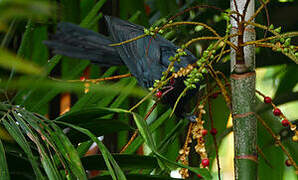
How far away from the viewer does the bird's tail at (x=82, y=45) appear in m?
0.57

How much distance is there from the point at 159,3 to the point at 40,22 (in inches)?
10.6

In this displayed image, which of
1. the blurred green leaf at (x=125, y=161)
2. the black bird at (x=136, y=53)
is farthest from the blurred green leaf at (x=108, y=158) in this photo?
the black bird at (x=136, y=53)

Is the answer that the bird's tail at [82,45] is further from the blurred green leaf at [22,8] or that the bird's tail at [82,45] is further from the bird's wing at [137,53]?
the blurred green leaf at [22,8]

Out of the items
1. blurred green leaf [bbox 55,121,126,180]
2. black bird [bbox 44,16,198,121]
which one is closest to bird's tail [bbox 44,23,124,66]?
black bird [bbox 44,16,198,121]

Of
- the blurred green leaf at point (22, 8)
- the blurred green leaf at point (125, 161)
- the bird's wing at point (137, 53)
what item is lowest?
the blurred green leaf at point (125, 161)

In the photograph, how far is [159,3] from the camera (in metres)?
0.96

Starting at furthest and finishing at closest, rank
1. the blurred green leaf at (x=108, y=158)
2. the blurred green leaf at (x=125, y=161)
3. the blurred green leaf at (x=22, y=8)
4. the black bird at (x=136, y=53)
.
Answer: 1. the black bird at (x=136, y=53)
2. the blurred green leaf at (x=125, y=161)
3. the blurred green leaf at (x=108, y=158)
4. the blurred green leaf at (x=22, y=8)

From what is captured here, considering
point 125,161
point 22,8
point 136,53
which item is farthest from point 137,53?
point 22,8

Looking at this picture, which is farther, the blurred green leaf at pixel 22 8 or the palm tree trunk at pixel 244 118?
the palm tree trunk at pixel 244 118

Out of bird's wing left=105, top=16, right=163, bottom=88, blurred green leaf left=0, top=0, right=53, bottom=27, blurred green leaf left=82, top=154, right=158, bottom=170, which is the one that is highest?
bird's wing left=105, top=16, right=163, bottom=88

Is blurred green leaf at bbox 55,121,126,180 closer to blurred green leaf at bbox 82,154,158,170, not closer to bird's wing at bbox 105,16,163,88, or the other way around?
blurred green leaf at bbox 82,154,158,170

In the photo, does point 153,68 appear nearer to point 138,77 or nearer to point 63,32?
point 138,77

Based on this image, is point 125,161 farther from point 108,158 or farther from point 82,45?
point 82,45

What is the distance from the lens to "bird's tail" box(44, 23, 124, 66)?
22.3 inches
